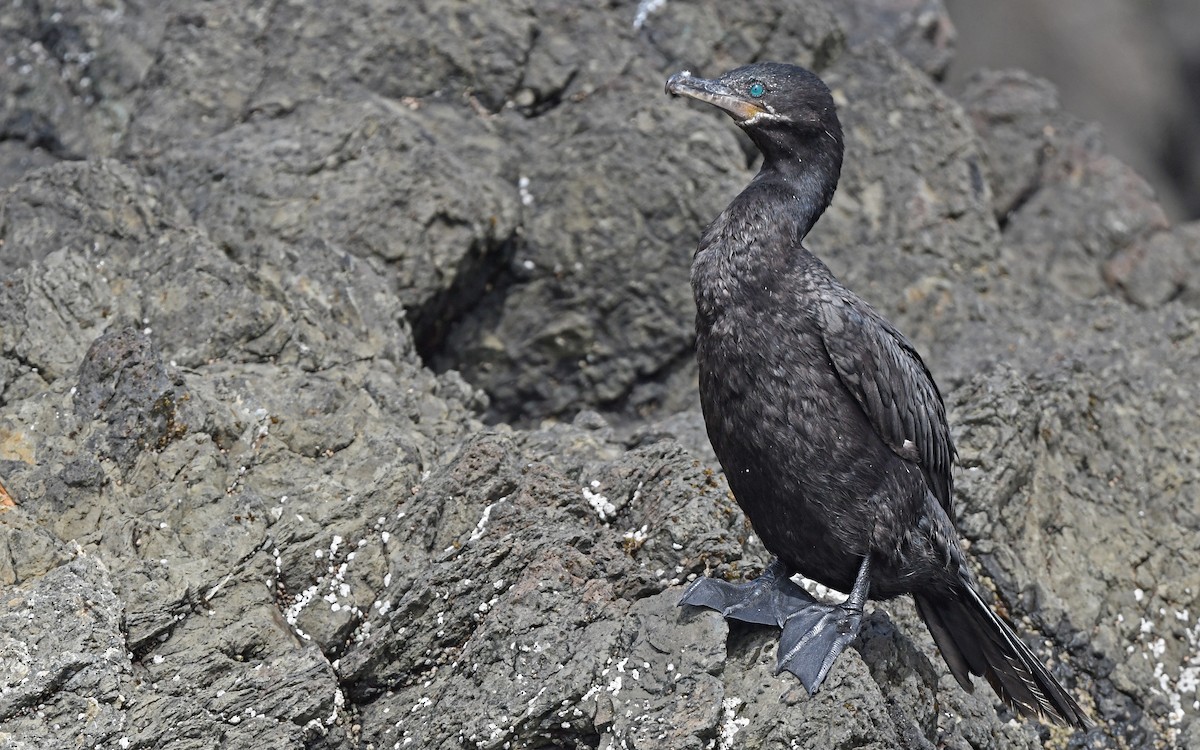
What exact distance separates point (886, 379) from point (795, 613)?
963mm

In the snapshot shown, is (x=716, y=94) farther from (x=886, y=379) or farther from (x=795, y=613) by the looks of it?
(x=795, y=613)

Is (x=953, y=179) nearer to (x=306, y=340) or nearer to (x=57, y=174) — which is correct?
(x=306, y=340)

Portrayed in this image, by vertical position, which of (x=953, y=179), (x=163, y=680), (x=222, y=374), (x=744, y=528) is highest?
(x=953, y=179)

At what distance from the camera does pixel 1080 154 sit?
33.4 ft

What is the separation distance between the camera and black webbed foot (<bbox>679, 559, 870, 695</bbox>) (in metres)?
4.67

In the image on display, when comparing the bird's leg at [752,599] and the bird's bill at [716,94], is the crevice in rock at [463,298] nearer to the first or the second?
the bird's bill at [716,94]

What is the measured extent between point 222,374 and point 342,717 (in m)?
1.80

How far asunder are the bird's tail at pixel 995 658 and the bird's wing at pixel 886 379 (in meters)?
0.55

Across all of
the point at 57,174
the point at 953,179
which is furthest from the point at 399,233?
the point at 953,179

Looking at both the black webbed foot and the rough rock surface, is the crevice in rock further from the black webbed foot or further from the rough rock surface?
the black webbed foot

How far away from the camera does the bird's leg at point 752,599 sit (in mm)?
4855

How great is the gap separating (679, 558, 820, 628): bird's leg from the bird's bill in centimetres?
187

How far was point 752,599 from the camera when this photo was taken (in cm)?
496

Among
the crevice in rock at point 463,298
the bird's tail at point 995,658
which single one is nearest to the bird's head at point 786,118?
the bird's tail at point 995,658
